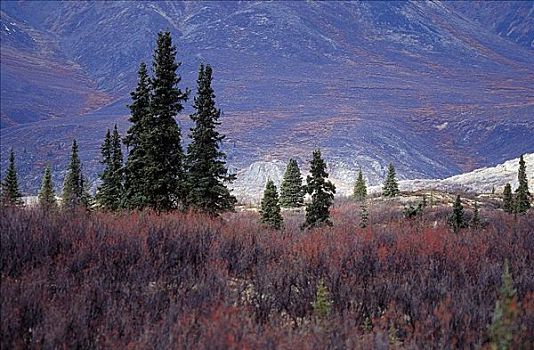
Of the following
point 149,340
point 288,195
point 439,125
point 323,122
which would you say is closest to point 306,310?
point 149,340

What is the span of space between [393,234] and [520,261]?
2618 millimetres

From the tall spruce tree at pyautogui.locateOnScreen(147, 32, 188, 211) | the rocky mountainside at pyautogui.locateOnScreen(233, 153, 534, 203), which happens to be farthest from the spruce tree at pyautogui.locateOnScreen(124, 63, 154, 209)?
the rocky mountainside at pyautogui.locateOnScreen(233, 153, 534, 203)

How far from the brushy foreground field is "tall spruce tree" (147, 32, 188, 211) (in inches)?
402

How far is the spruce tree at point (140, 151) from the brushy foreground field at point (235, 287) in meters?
10.4

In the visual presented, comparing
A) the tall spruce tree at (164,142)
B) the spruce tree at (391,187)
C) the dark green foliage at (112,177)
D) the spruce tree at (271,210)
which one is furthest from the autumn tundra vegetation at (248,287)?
the spruce tree at (391,187)

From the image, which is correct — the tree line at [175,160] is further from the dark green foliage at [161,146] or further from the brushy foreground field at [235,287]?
the brushy foreground field at [235,287]

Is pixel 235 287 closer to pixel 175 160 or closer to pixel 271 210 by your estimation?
pixel 175 160

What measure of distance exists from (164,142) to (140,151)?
170 cm

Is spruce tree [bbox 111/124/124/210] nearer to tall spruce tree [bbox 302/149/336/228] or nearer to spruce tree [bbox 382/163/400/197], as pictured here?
tall spruce tree [bbox 302/149/336/228]

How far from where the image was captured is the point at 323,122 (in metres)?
141

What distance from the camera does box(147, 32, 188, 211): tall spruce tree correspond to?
811 inches

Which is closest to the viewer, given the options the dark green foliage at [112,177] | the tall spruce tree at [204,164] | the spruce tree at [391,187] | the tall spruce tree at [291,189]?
the tall spruce tree at [204,164]

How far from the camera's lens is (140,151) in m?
22.1

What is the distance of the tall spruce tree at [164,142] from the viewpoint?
67.6 ft
